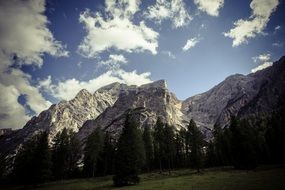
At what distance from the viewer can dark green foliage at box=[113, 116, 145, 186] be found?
4434 centimetres

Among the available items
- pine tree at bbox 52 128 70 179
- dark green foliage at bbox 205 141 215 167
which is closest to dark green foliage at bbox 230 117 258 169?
dark green foliage at bbox 205 141 215 167

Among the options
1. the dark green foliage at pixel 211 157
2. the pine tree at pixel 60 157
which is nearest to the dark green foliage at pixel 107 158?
the pine tree at pixel 60 157

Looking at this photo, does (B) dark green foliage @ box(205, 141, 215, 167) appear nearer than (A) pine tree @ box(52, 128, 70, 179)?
No

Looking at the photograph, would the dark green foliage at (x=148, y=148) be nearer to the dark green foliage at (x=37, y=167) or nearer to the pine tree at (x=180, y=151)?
the pine tree at (x=180, y=151)

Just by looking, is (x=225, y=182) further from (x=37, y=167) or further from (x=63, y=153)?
(x=63, y=153)

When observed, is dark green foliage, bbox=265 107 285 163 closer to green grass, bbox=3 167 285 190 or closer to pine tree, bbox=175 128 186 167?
green grass, bbox=3 167 285 190

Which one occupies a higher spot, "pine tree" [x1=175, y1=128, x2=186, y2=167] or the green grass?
"pine tree" [x1=175, y1=128, x2=186, y2=167]

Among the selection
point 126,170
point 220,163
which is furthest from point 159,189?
point 220,163

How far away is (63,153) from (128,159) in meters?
45.9

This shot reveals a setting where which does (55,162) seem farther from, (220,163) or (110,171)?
(220,163)

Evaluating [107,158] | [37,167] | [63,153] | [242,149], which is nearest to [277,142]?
[242,149]

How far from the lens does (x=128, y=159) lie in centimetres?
4562

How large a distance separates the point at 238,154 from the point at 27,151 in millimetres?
62677

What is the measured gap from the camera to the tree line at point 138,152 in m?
48.5
